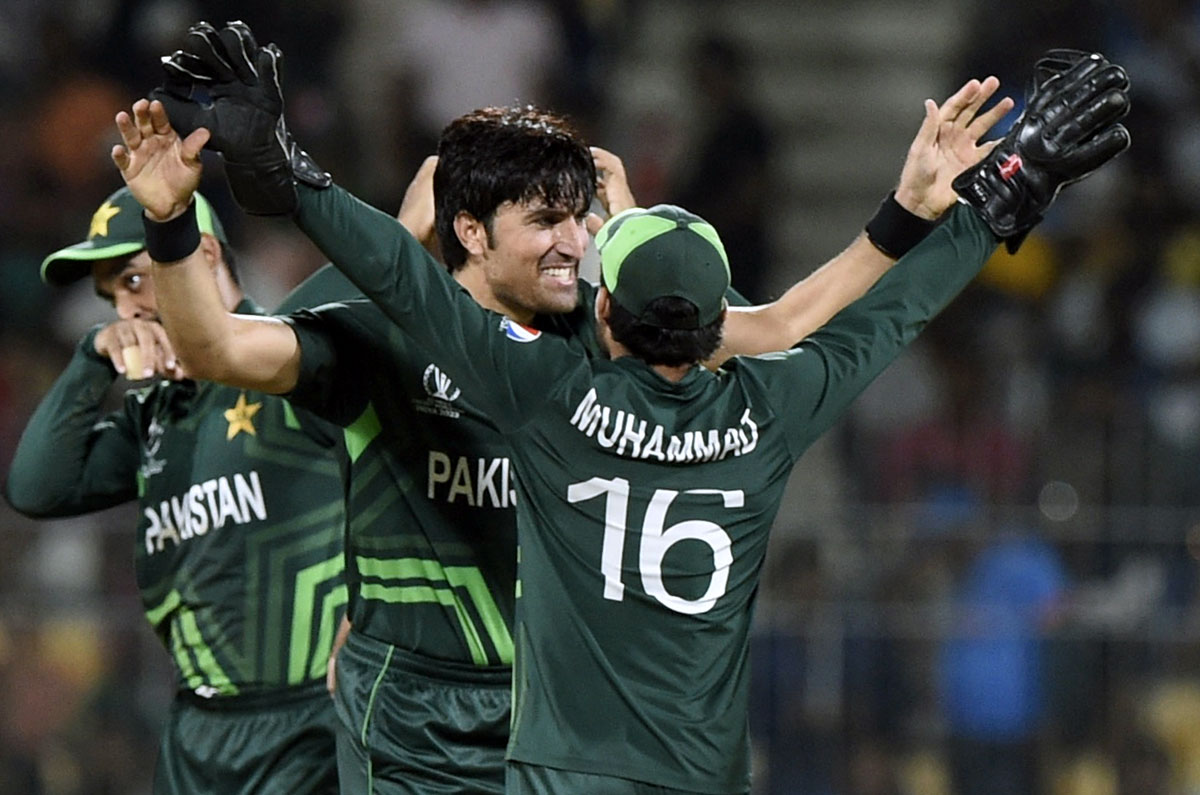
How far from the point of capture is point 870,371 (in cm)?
362

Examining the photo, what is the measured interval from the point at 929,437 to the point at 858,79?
3288 millimetres

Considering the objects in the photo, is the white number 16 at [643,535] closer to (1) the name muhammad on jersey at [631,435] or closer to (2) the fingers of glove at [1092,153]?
(1) the name muhammad on jersey at [631,435]

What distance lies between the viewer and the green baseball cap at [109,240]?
4.57m

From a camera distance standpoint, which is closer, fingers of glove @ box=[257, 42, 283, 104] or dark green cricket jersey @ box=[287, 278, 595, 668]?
fingers of glove @ box=[257, 42, 283, 104]

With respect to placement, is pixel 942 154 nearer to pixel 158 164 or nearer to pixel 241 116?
pixel 241 116

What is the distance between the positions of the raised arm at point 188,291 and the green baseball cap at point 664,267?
636 mm

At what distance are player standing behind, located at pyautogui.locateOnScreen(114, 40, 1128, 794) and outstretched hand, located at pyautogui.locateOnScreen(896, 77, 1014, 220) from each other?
73cm

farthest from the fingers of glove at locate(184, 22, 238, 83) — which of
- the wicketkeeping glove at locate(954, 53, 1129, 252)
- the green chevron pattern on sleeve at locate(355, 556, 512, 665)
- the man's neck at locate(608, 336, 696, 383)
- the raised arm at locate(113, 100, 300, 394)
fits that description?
the wicketkeeping glove at locate(954, 53, 1129, 252)

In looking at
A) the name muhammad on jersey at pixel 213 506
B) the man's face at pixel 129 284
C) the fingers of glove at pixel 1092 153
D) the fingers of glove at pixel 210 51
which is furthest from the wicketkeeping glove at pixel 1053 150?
the man's face at pixel 129 284

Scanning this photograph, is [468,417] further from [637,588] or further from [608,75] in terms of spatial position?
[608,75]

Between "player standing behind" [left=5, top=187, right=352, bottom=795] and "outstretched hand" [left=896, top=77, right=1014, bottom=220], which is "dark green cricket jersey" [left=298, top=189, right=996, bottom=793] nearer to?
"outstretched hand" [left=896, top=77, right=1014, bottom=220]

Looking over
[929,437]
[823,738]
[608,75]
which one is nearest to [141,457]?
[823,738]

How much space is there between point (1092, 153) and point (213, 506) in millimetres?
2077

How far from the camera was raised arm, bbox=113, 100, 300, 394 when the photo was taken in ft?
11.2
